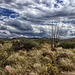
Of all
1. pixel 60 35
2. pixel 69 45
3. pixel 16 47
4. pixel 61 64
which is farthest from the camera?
pixel 60 35

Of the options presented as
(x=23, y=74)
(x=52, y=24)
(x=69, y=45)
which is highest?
(x=52, y=24)

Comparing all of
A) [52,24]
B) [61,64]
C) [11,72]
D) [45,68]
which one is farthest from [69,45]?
[11,72]

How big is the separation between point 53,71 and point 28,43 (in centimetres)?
832

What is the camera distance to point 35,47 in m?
13.4

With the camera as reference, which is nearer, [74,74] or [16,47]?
[74,74]

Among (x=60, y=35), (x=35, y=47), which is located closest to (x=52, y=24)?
(x=60, y=35)

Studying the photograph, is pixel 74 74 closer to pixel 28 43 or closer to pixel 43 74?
pixel 43 74

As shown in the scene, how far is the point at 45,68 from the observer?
544 centimetres

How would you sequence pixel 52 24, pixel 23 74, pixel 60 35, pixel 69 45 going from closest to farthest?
1. pixel 23 74
2. pixel 69 45
3. pixel 52 24
4. pixel 60 35

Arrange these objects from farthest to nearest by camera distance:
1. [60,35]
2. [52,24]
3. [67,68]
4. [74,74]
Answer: [60,35]
[52,24]
[67,68]
[74,74]

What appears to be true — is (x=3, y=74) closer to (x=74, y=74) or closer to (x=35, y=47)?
(x=74, y=74)

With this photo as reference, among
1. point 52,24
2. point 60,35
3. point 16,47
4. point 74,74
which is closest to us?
point 74,74

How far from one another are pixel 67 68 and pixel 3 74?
12.5 feet

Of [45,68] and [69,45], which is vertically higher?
[45,68]
